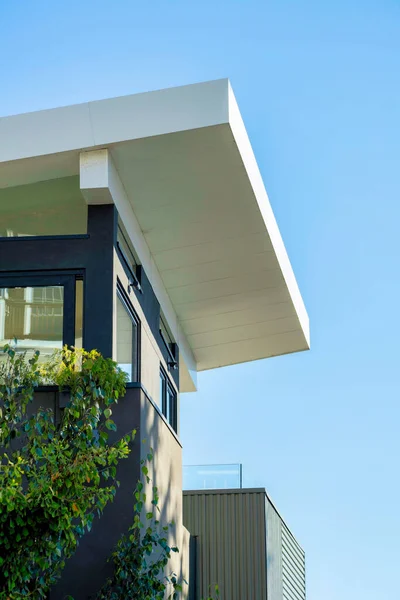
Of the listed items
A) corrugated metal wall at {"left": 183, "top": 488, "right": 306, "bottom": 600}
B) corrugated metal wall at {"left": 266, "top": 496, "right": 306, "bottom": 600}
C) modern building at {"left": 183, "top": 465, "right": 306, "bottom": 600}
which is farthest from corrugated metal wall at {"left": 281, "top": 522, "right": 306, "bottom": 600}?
corrugated metal wall at {"left": 183, "top": 488, "right": 306, "bottom": 600}

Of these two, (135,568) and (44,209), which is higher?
(44,209)

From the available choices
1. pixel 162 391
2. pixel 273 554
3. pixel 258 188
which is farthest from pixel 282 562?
pixel 258 188

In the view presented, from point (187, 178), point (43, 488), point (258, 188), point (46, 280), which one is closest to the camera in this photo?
point (43, 488)

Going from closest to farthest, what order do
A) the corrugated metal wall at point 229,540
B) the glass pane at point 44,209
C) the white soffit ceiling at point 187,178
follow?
the white soffit ceiling at point 187,178, the glass pane at point 44,209, the corrugated metal wall at point 229,540

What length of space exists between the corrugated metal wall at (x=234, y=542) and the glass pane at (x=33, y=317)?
579cm

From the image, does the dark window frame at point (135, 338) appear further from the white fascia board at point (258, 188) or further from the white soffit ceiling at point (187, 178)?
the white fascia board at point (258, 188)

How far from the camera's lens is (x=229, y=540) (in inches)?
676

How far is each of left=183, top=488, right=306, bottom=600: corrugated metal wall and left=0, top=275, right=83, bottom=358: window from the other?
19.0ft

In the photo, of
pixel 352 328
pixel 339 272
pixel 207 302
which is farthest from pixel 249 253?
pixel 352 328

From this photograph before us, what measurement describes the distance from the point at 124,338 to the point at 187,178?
181 cm

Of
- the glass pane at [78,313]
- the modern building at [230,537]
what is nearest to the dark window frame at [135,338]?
the glass pane at [78,313]

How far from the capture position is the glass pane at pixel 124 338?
12.6m

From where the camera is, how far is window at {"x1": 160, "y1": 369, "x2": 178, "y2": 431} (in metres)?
15.6

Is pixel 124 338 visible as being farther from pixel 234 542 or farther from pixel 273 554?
pixel 273 554
